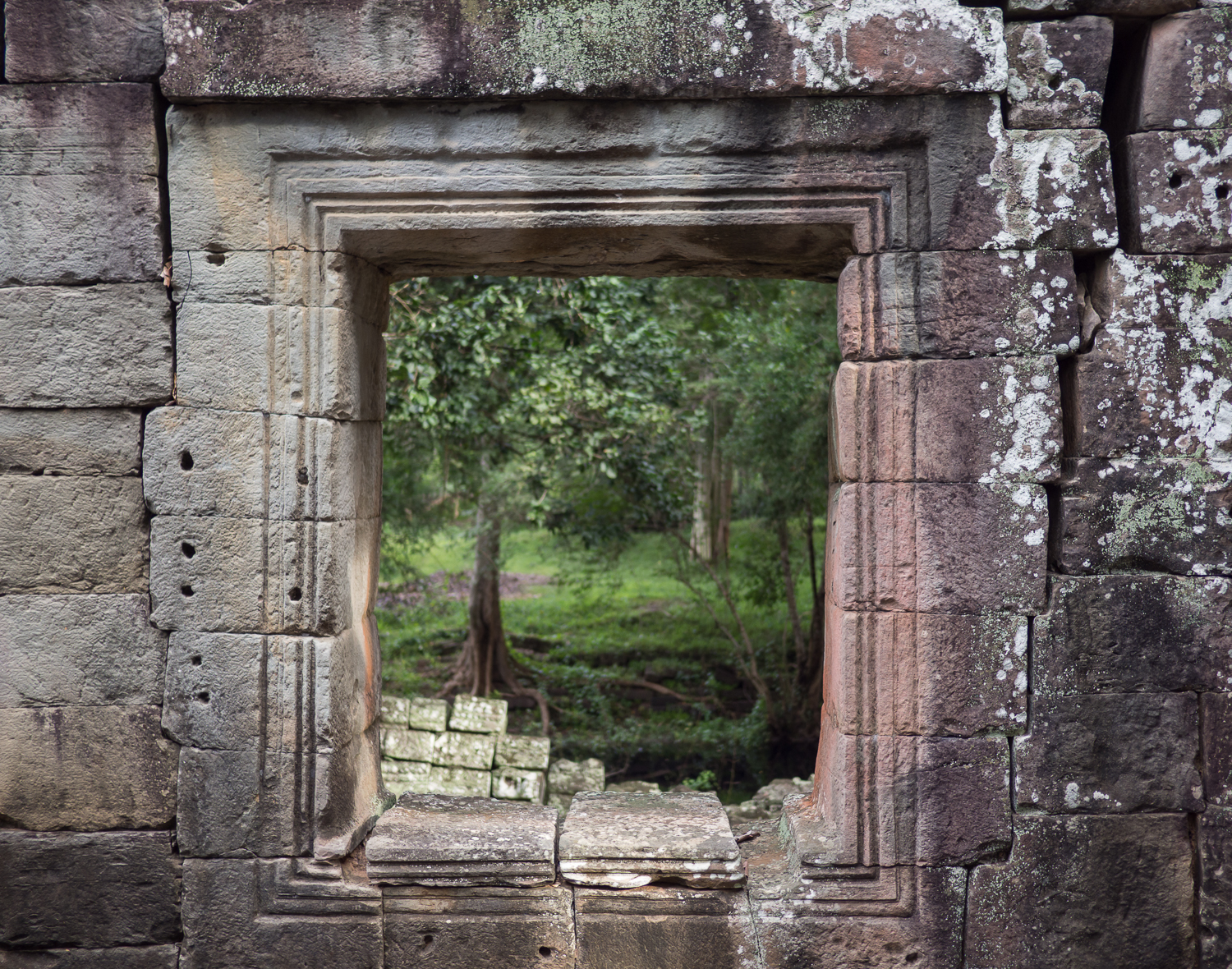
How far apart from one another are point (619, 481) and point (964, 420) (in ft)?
16.4

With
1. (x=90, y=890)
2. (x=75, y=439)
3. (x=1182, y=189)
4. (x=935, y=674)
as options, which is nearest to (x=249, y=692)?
(x=90, y=890)

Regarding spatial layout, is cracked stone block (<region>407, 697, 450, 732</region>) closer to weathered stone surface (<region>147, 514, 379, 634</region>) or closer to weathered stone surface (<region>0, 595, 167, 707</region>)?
weathered stone surface (<region>0, 595, 167, 707</region>)

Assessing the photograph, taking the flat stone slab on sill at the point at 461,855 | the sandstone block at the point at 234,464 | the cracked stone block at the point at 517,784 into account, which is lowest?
the cracked stone block at the point at 517,784

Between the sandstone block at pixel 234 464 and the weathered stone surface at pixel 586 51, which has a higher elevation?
the weathered stone surface at pixel 586 51

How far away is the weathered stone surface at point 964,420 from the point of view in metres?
2.85

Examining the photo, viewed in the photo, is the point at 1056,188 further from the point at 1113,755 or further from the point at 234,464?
the point at 234,464

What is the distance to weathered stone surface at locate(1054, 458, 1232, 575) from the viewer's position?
2.85 meters

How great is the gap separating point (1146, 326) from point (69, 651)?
3.85 meters

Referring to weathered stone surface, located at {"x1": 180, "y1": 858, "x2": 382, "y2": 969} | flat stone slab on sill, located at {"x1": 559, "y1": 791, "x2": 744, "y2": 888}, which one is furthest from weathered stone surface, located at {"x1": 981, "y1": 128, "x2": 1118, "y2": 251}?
weathered stone surface, located at {"x1": 180, "y1": 858, "x2": 382, "y2": 969}

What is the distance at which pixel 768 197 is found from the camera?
2.91 m

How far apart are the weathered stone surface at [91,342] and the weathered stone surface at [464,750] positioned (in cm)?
413

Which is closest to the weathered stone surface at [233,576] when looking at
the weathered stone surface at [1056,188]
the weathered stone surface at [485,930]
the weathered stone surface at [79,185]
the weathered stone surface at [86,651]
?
the weathered stone surface at [86,651]

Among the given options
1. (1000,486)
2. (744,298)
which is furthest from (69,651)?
(744,298)

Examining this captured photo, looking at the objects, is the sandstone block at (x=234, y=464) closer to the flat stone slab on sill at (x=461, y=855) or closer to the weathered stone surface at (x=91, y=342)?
the weathered stone surface at (x=91, y=342)
